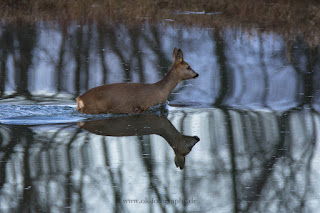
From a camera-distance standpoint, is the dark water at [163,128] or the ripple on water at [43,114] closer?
the dark water at [163,128]

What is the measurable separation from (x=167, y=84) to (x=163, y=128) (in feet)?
5.21

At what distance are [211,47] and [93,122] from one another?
5.44m

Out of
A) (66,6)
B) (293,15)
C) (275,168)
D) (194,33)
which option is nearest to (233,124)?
(275,168)

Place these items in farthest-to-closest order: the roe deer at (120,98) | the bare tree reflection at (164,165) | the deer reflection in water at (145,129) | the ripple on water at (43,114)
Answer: the roe deer at (120,98)
the ripple on water at (43,114)
the deer reflection in water at (145,129)
the bare tree reflection at (164,165)

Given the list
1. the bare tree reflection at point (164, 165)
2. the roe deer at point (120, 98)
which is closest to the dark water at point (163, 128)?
the bare tree reflection at point (164, 165)

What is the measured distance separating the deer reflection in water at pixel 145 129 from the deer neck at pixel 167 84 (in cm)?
62

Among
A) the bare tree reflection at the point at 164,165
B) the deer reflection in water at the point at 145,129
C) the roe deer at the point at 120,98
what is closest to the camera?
the bare tree reflection at the point at 164,165

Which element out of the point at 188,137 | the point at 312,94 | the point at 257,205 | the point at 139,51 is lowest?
the point at 257,205

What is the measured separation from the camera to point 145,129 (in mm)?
8391

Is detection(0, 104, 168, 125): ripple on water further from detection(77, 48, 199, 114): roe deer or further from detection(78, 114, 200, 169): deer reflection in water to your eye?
detection(78, 114, 200, 169): deer reflection in water

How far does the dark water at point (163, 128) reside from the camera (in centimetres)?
600

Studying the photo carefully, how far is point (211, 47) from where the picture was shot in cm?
1368

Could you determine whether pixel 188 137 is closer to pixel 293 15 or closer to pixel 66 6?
pixel 293 15

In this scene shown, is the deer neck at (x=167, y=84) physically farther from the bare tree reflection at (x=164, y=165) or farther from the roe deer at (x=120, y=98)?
the bare tree reflection at (x=164, y=165)
